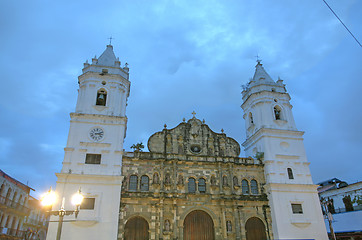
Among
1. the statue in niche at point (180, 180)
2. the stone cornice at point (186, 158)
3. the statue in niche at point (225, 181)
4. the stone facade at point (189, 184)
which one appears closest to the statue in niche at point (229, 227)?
the stone facade at point (189, 184)

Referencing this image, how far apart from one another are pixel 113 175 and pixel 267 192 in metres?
15.0

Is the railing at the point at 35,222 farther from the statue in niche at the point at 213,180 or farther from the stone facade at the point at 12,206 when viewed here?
the statue in niche at the point at 213,180

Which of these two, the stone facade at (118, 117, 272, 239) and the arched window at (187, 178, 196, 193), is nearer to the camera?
the stone facade at (118, 117, 272, 239)

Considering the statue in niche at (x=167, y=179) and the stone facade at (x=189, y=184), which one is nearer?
the stone facade at (x=189, y=184)

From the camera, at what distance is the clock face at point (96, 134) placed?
2577cm

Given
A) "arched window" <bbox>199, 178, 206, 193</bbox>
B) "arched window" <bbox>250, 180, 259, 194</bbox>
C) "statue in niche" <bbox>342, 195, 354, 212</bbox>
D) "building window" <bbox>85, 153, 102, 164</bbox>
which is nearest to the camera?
"building window" <bbox>85, 153, 102, 164</bbox>

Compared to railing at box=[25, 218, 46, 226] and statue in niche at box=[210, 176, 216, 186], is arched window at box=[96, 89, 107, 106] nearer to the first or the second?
statue in niche at box=[210, 176, 216, 186]

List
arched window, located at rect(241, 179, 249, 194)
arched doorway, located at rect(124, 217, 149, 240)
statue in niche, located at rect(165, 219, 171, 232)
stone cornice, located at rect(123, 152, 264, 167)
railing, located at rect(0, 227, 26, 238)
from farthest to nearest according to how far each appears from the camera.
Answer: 1. railing, located at rect(0, 227, 26, 238)
2. arched window, located at rect(241, 179, 249, 194)
3. stone cornice, located at rect(123, 152, 264, 167)
4. statue in niche, located at rect(165, 219, 171, 232)
5. arched doorway, located at rect(124, 217, 149, 240)

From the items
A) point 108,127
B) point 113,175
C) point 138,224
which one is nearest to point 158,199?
point 138,224

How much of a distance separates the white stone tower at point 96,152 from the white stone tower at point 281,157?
48.5ft

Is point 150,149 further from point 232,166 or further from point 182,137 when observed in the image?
point 232,166

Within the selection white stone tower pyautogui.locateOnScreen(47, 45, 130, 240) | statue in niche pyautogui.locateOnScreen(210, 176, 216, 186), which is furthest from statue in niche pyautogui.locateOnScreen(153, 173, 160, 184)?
statue in niche pyautogui.locateOnScreen(210, 176, 216, 186)

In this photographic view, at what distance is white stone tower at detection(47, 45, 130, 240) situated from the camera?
22172mm

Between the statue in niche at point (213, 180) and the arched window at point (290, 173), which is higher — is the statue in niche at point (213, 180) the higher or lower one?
the lower one
